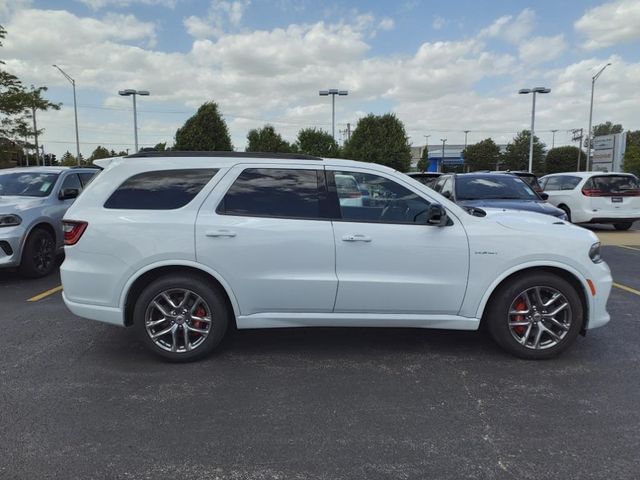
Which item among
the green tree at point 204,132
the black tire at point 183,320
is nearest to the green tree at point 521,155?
the green tree at point 204,132

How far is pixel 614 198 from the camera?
42.9 feet

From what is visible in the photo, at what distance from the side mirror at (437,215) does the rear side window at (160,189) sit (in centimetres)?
182

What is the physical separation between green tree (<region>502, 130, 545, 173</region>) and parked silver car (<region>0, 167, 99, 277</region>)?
6977cm

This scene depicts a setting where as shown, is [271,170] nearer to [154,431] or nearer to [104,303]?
[104,303]

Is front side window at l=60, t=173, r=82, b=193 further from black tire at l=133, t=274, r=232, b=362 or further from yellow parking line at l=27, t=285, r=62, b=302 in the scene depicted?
black tire at l=133, t=274, r=232, b=362

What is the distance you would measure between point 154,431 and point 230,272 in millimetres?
1343

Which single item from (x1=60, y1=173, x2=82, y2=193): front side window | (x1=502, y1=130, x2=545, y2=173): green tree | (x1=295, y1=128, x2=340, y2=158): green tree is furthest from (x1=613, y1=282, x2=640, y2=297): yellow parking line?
(x1=502, y1=130, x2=545, y2=173): green tree

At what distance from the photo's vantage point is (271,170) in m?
4.21

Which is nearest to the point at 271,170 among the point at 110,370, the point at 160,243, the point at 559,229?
the point at 160,243

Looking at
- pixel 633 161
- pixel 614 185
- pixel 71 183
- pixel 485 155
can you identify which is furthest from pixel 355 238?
pixel 485 155

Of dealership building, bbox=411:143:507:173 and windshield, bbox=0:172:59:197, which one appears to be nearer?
windshield, bbox=0:172:59:197

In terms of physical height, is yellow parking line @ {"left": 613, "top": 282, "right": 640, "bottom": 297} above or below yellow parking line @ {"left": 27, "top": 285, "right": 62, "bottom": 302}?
above

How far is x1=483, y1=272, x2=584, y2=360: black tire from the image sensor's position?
407cm

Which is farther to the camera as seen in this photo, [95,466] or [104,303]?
[104,303]
